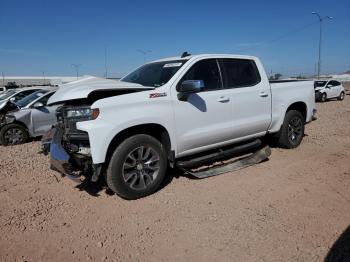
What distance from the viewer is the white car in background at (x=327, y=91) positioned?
78.2 feet

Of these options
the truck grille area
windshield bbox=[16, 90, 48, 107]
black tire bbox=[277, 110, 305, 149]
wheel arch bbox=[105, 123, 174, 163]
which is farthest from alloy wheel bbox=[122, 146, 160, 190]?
windshield bbox=[16, 90, 48, 107]

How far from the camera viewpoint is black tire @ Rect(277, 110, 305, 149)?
7148mm

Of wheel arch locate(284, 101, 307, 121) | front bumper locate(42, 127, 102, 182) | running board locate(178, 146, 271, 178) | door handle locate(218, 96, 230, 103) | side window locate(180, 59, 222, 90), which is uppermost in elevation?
side window locate(180, 59, 222, 90)

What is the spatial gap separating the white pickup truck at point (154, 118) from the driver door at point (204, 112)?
0.05 feet

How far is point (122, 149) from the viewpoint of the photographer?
464cm

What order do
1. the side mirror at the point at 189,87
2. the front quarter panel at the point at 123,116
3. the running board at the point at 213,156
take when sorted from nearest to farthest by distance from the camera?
the front quarter panel at the point at 123,116
the side mirror at the point at 189,87
the running board at the point at 213,156

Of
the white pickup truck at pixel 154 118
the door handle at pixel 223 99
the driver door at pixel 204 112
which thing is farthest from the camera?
the door handle at pixel 223 99

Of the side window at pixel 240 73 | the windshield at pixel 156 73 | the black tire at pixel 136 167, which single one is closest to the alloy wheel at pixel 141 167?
the black tire at pixel 136 167

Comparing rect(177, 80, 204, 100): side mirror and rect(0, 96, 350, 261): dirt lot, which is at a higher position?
rect(177, 80, 204, 100): side mirror

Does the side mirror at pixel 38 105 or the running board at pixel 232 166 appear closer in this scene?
the running board at pixel 232 166

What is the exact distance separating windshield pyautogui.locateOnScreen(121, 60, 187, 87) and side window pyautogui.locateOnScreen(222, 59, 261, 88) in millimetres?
880

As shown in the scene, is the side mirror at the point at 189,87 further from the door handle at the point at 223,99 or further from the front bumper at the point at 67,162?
the front bumper at the point at 67,162

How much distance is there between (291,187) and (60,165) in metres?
3.35

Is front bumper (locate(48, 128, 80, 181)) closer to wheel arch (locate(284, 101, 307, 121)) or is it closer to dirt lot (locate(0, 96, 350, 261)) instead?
dirt lot (locate(0, 96, 350, 261))
